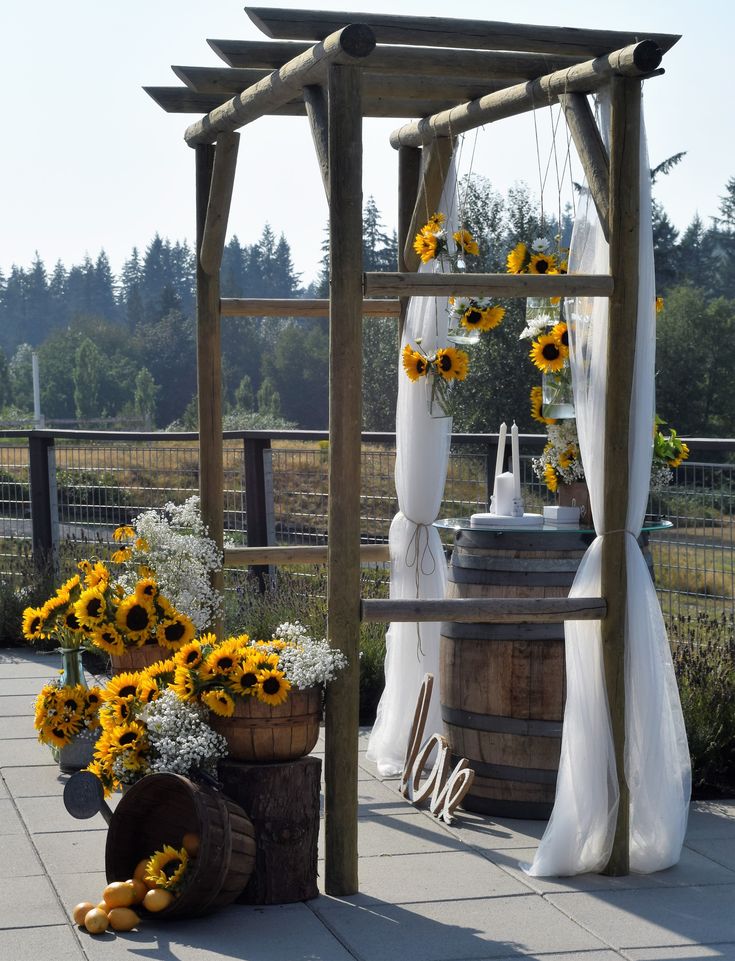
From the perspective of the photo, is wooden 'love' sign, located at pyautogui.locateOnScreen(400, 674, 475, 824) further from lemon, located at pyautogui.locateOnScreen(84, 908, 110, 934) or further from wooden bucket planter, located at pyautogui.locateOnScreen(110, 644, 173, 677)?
lemon, located at pyautogui.locateOnScreen(84, 908, 110, 934)

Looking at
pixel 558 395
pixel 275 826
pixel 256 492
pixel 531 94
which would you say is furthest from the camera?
pixel 256 492

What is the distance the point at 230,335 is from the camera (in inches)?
3519

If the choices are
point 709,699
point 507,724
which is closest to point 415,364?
point 507,724

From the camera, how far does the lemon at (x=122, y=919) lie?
12.2ft

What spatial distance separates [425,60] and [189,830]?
8.35ft

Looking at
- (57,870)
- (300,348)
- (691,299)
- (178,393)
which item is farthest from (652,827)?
(178,393)

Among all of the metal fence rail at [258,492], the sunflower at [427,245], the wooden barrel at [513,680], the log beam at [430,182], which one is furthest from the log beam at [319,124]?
the metal fence rail at [258,492]

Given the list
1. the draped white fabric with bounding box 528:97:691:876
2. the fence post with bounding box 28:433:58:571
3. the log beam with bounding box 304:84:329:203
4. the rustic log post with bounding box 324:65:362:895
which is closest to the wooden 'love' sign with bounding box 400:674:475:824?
the draped white fabric with bounding box 528:97:691:876

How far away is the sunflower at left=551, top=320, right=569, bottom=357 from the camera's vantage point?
15.9 feet

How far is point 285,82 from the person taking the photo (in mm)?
4359

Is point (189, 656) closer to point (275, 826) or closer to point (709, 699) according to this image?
point (275, 826)

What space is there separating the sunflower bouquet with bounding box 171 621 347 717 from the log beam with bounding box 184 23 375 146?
5.84 ft

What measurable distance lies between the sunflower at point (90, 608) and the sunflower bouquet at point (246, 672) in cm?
93

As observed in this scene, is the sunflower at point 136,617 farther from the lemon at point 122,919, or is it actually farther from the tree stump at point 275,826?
the lemon at point 122,919
